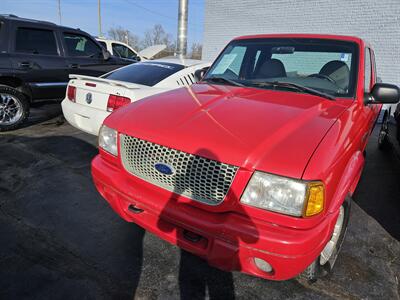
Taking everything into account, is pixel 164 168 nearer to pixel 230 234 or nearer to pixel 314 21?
pixel 230 234

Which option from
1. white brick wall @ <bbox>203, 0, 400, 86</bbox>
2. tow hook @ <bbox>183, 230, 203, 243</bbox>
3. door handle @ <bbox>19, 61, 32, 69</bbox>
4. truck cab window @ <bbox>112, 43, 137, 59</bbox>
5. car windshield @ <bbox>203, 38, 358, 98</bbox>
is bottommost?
tow hook @ <bbox>183, 230, 203, 243</bbox>

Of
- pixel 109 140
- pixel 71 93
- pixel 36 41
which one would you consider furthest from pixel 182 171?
pixel 36 41

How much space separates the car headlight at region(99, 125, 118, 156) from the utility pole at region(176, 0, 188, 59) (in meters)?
8.90

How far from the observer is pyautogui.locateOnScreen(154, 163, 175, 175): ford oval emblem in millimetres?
1961

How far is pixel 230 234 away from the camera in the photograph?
5.69ft

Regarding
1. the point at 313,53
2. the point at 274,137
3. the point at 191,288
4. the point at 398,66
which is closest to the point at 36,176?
the point at 191,288

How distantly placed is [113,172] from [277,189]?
1314mm

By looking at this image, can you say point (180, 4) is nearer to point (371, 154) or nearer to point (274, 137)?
point (371, 154)

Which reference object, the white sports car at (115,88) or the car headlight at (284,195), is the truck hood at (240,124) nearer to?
the car headlight at (284,195)

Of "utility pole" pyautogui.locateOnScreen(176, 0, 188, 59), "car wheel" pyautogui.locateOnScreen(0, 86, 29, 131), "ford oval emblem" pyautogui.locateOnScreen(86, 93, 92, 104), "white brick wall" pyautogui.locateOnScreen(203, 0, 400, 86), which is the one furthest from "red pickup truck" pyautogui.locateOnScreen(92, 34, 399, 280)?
"white brick wall" pyautogui.locateOnScreen(203, 0, 400, 86)

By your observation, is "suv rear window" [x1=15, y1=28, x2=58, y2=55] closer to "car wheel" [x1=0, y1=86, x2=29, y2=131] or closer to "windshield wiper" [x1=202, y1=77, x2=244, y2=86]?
"car wheel" [x1=0, y1=86, x2=29, y2=131]

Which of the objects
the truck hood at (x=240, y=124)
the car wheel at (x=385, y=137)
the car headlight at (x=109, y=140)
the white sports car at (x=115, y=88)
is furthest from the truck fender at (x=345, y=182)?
the car wheel at (x=385, y=137)

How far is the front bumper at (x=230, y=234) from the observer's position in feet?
5.47

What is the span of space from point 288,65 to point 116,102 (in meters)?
2.30
